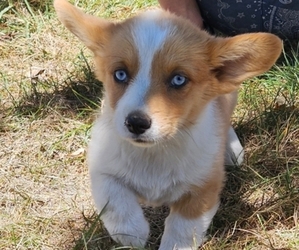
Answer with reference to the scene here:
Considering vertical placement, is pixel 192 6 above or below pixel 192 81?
below

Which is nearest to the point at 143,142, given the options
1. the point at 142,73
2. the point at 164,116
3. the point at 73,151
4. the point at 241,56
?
the point at 164,116

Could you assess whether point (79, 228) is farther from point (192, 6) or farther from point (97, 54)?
point (192, 6)

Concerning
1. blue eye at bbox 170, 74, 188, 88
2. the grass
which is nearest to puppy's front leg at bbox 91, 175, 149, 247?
the grass

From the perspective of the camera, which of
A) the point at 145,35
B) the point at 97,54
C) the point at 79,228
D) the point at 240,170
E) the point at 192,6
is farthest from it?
the point at 192,6

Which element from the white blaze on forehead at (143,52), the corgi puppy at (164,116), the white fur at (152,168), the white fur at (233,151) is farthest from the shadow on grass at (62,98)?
the white blaze on forehead at (143,52)

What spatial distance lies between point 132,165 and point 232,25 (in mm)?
2054

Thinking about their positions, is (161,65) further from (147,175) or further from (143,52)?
(147,175)

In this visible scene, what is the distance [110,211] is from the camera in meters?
3.27

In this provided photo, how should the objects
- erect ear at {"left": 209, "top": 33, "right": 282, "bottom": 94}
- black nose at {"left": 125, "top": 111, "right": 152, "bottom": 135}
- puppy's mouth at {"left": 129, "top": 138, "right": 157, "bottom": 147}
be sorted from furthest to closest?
1. erect ear at {"left": 209, "top": 33, "right": 282, "bottom": 94}
2. puppy's mouth at {"left": 129, "top": 138, "right": 157, "bottom": 147}
3. black nose at {"left": 125, "top": 111, "right": 152, "bottom": 135}

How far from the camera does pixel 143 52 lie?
304cm

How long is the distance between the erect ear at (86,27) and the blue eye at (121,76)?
24 cm

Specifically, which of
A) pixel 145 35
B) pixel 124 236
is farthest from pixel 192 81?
pixel 124 236

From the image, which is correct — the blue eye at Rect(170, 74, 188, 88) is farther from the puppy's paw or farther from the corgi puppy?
the puppy's paw

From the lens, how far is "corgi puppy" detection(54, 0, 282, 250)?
3.05 m
